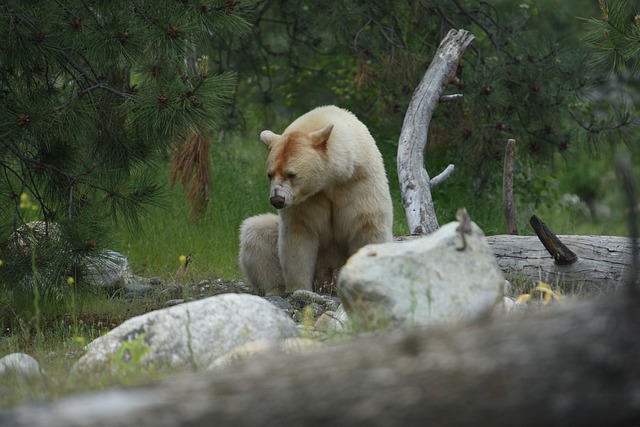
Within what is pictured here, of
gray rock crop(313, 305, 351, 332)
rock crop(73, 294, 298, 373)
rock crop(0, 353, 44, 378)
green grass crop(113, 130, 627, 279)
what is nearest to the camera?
rock crop(0, 353, 44, 378)

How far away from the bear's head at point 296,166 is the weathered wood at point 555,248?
59.1 inches

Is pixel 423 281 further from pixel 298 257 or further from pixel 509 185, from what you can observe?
pixel 509 185

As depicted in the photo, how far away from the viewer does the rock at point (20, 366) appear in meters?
3.58

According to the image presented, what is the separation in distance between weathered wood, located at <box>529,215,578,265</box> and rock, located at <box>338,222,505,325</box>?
85.8 inches

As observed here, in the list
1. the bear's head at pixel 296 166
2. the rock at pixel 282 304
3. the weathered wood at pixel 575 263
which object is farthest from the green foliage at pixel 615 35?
the rock at pixel 282 304

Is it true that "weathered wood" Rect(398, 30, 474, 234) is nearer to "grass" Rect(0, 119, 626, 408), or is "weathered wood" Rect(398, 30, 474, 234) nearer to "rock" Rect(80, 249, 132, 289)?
"grass" Rect(0, 119, 626, 408)

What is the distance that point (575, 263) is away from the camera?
6156 millimetres

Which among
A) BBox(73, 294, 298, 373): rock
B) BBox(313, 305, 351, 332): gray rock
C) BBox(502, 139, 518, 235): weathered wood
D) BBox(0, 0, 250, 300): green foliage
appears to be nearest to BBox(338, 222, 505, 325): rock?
BBox(73, 294, 298, 373): rock

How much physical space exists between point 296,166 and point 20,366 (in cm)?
279

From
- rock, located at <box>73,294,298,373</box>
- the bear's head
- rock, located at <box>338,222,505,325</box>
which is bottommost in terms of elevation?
rock, located at <box>73,294,298,373</box>

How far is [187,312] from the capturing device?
12.6 ft

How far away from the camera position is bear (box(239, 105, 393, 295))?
618cm

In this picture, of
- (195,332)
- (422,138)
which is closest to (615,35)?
(422,138)

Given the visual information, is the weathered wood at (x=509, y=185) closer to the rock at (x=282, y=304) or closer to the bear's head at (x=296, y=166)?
the bear's head at (x=296, y=166)
